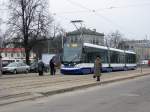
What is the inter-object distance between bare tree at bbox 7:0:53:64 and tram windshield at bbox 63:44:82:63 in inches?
1135

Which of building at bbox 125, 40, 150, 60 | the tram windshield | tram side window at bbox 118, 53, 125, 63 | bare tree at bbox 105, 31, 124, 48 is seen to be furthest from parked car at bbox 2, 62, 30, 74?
bare tree at bbox 105, 31, 124, 48

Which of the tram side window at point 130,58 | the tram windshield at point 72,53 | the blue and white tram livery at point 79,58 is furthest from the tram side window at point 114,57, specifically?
the tram windshield at point 72,53

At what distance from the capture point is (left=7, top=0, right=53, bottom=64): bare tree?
72750 millimetres

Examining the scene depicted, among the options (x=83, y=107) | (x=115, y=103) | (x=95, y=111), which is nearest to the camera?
(x=95, y=111)

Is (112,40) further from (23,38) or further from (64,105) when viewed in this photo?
(64,105)

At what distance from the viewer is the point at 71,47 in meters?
44.8

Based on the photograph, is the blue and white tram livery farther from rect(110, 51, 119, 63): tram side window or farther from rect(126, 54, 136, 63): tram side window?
rect(126, 54, 136, 63): tram side window

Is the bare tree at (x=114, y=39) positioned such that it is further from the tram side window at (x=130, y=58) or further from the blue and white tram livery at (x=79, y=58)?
the blue and white tram livery at (x=79, y=58)

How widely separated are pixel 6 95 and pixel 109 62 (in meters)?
35.5

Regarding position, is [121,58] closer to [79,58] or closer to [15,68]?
[15,68]

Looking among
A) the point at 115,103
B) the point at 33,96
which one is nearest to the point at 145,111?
the point at 115,103

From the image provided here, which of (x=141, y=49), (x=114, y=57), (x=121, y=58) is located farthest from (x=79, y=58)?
(x=141, y=49)

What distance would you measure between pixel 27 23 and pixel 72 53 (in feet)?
99.3

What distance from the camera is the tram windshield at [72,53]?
44031 millimetres
